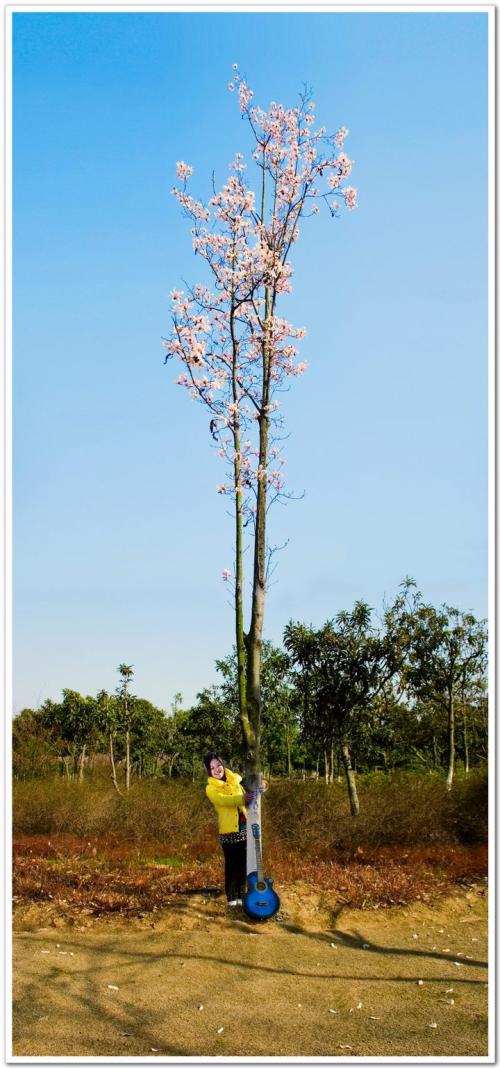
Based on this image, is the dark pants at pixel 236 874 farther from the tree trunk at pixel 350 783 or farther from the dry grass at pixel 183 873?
the tree trunk at pixel 350 783

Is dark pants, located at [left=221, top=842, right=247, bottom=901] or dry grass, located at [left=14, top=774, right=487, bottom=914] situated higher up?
dark pants, located at [left=221, top=842, right=247, bottom=901]

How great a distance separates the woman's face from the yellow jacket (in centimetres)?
5

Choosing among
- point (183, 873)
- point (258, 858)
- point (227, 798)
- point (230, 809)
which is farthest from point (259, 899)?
point (183, 873)

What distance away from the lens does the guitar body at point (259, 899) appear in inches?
396

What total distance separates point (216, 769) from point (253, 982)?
8.74 ft

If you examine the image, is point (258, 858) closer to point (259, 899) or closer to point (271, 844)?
point (259, 899)

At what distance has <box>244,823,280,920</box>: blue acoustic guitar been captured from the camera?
395 inches

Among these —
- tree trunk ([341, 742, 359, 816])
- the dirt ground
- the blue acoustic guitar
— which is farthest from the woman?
tree trunk ([341, 742, 359, 816])

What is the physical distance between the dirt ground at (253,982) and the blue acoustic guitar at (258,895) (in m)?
0.26

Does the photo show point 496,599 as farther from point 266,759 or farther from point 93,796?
point 266,759

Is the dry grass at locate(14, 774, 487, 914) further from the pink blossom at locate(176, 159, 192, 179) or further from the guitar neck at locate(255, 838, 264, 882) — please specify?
the pink blossom at locate(176, 159, 192, 179)

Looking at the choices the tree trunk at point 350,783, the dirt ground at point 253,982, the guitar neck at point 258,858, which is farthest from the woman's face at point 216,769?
the tree trunk at point 350,783

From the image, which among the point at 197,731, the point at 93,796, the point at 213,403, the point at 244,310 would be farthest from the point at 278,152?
the point at 197,731

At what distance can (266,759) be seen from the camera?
37438 mm
